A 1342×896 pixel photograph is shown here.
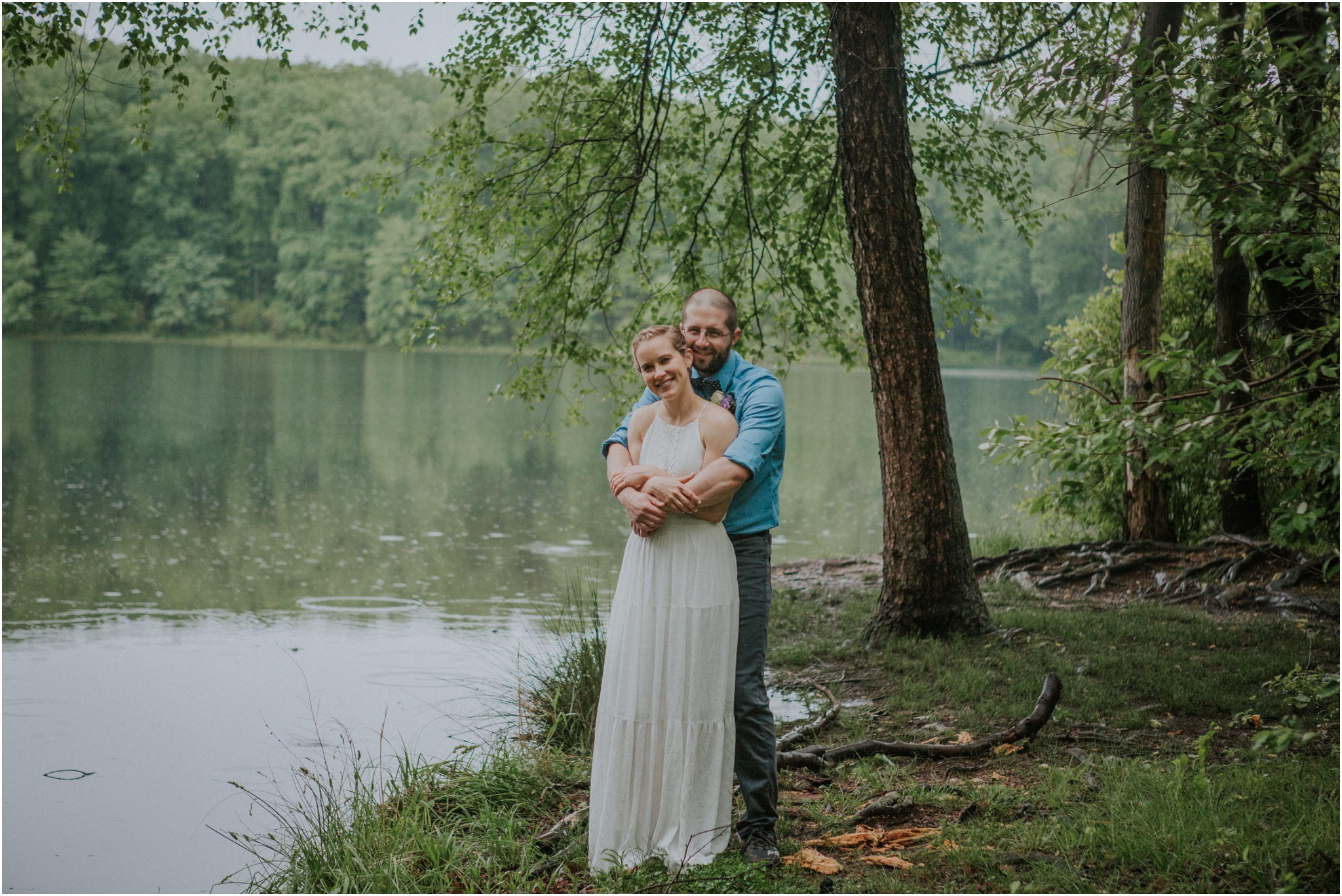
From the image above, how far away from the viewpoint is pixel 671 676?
12.3ft

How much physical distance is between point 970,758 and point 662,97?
671 cm

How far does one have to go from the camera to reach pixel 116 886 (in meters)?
5.22

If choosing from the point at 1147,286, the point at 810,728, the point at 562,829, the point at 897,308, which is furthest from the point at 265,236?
the point at 562,829

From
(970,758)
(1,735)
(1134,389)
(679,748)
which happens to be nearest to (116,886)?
(1,735)

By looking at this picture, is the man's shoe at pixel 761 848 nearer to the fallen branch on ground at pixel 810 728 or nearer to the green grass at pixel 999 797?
the green grass at pixel 999 797

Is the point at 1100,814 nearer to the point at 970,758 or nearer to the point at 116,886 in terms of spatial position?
the point at 970,758

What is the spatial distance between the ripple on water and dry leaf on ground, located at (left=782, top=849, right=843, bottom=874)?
7.60 meters

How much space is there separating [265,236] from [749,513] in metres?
68.4

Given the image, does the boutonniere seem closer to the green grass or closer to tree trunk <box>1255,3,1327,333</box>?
the green grass

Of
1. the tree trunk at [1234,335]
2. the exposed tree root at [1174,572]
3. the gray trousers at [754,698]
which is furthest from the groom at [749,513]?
the exposed tree root at [1174,572]

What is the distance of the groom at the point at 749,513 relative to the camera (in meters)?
3.85

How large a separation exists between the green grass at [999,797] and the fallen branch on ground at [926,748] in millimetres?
87

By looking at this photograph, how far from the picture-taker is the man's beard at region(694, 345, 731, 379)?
408 centimetres

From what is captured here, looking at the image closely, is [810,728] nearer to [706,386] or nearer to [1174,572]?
[706,386]
